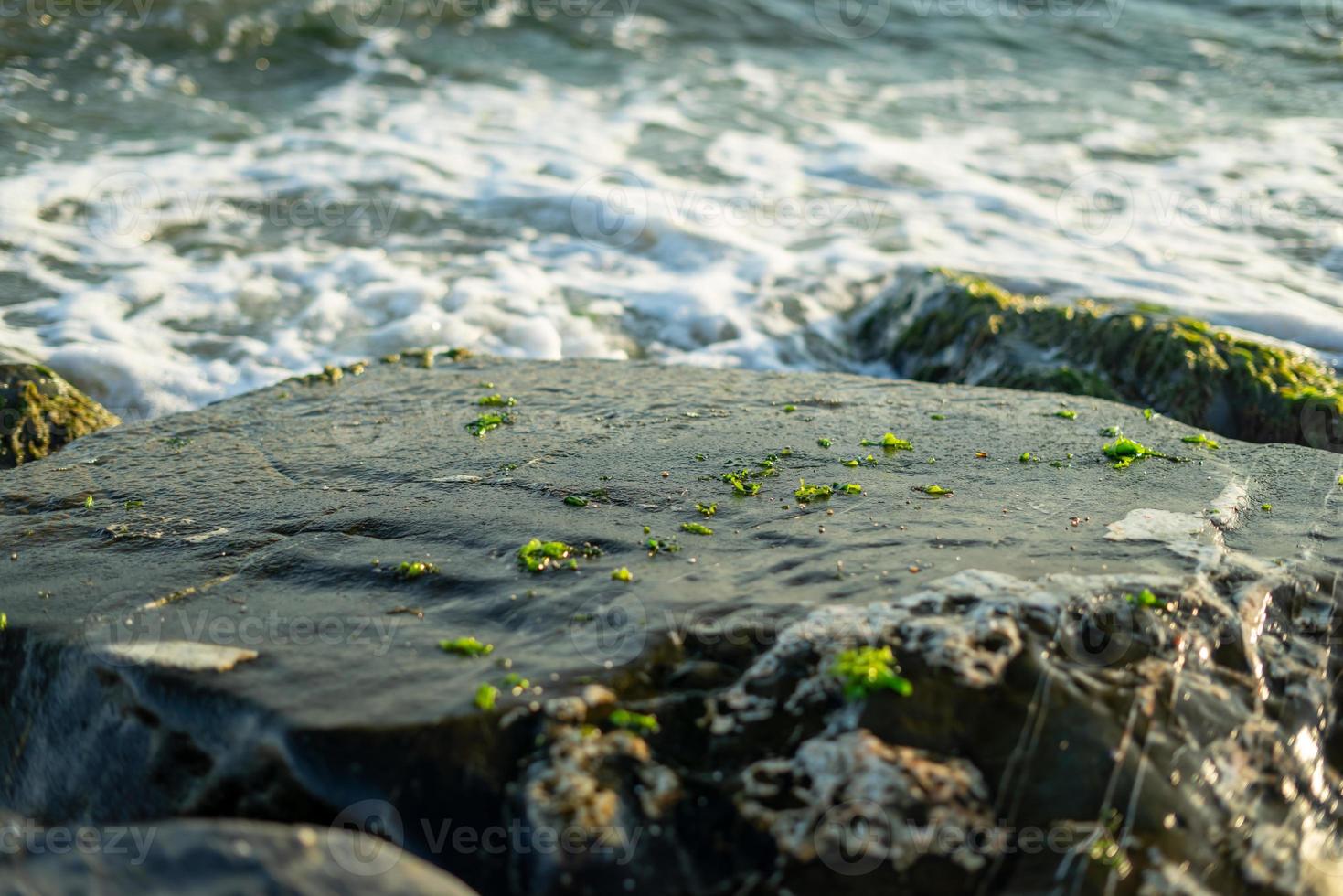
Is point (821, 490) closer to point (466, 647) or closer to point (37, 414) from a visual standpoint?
point (466, 647)

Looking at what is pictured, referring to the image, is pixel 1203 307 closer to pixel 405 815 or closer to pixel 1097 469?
pixel 1097 469

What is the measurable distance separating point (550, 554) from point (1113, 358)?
143 inches

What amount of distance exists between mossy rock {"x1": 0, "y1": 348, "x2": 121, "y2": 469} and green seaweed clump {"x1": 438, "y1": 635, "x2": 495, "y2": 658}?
2.63 m

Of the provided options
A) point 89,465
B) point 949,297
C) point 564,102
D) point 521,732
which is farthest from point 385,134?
point 521,732

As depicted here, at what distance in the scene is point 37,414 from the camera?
4410 mm

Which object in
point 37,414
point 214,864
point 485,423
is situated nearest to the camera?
point 214,864

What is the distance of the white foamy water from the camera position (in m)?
6.50

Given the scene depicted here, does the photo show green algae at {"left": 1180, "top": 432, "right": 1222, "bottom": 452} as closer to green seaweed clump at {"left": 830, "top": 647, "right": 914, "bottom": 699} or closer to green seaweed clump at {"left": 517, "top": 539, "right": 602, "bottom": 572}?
green seaweed clump at {"left": 830, "top": 647, "right": 914, "bottom": 699}

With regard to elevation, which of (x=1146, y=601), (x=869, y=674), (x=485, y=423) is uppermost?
(x=1146, y=601)

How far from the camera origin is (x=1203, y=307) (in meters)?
6.51

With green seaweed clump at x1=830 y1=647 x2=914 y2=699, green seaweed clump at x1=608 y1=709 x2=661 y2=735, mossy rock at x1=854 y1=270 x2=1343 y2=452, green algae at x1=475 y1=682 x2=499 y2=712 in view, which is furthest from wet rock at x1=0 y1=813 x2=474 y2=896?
mossy rock at x1=854 y1=270 x2=1343 y2=452

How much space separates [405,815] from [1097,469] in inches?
98.1

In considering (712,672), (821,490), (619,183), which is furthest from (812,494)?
(619,183)

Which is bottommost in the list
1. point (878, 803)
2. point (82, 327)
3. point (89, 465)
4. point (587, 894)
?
point (82, 327)
